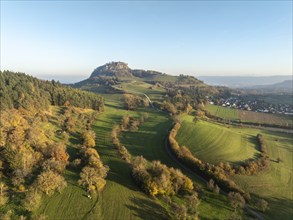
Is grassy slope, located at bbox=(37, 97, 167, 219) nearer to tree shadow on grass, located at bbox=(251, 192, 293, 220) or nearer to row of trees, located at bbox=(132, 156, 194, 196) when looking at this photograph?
row of trees, located at bbox=(132, 156, 194, 196)

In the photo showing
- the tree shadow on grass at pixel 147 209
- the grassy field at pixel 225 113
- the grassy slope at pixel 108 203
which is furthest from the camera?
the grassy field at pixel 225 113

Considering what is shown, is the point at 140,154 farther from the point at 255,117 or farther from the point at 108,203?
the point at 255,117

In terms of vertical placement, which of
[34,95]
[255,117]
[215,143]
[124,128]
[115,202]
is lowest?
[115,202]

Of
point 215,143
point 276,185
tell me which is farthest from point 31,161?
point 276,185

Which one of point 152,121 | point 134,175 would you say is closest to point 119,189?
point 134,175

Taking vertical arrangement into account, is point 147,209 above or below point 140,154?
below

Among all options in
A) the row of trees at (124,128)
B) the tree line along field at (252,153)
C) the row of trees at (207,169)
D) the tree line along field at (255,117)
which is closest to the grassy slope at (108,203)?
the row of trees at (124,128)

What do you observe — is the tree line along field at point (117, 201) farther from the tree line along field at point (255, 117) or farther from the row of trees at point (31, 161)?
the tree line along field at point (255, 117)

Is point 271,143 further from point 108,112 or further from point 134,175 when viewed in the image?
point 108,112
